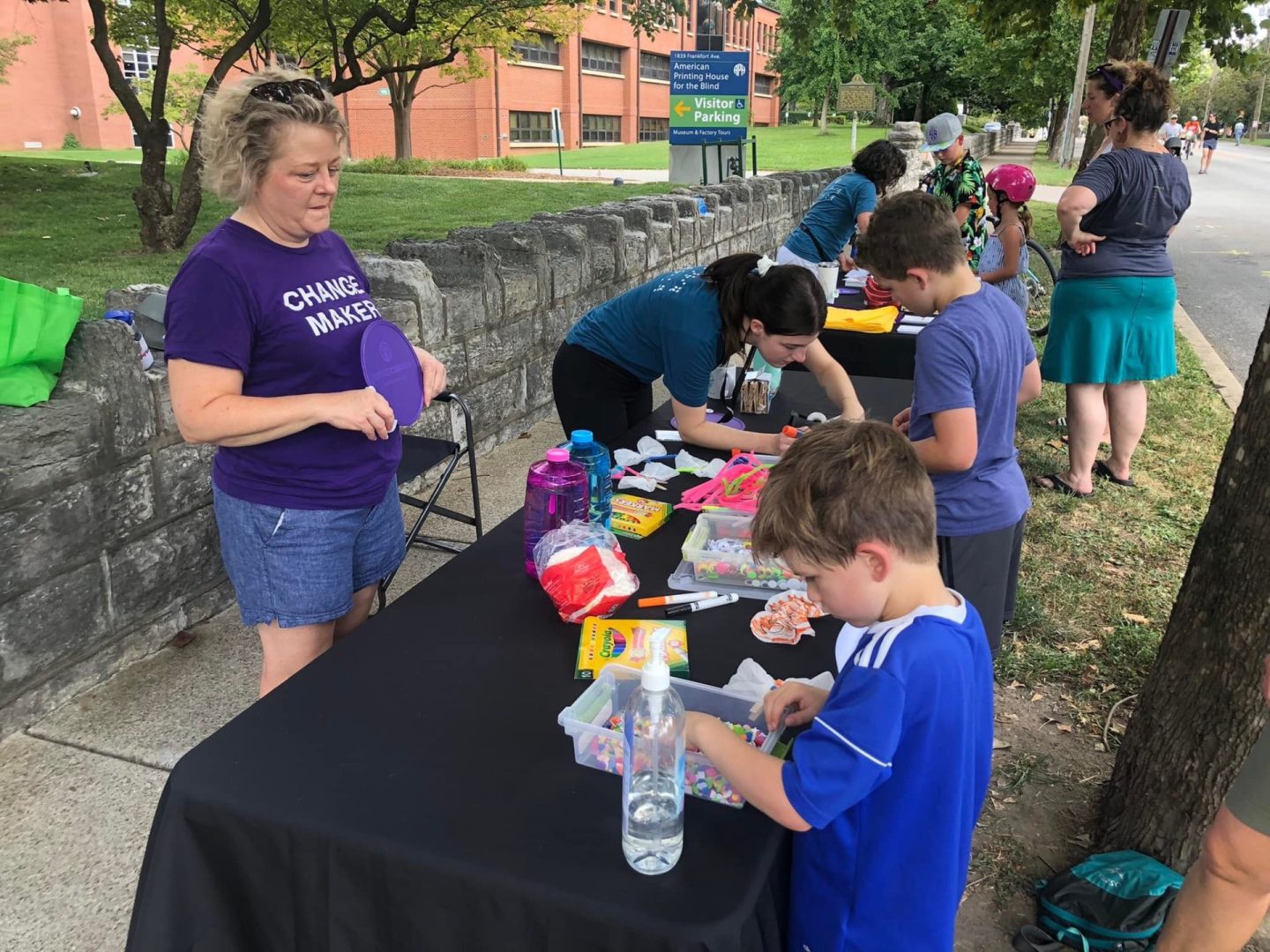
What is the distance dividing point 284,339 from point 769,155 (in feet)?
107

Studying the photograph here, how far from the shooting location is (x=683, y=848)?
1.23 metres

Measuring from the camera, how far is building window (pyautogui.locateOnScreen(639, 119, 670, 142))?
155 feet

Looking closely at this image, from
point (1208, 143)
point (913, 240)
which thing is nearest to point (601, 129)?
point (1208, 143)

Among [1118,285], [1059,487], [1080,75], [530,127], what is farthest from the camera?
Result: [530,127]

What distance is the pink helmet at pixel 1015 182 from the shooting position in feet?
16.1

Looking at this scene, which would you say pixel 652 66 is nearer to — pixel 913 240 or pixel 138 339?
pixel 138 339

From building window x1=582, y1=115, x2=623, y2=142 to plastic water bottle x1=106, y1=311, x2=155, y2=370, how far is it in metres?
41.1

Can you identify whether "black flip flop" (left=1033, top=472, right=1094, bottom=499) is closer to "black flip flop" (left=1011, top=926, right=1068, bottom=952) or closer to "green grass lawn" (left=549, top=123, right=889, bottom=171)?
"black flip flop" (left=1011, top=926, right=1068, bottom=952)

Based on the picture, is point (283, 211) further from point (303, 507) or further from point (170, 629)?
point (170, 629)

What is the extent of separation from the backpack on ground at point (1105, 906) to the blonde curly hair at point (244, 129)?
91.6 inches

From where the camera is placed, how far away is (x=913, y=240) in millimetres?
2166

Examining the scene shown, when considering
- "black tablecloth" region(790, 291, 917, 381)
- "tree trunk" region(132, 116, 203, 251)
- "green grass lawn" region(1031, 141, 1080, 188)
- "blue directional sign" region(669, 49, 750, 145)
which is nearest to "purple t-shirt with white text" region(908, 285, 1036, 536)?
"black tablecloth" region(790, 291, 917, 381)

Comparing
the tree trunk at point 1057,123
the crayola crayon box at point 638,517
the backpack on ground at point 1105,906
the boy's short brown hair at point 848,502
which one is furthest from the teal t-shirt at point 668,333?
the tree trunk at point 1057,123

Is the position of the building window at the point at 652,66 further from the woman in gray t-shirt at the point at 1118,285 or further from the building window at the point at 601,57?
the woman in gray t-shirt at the point at 1118,285
